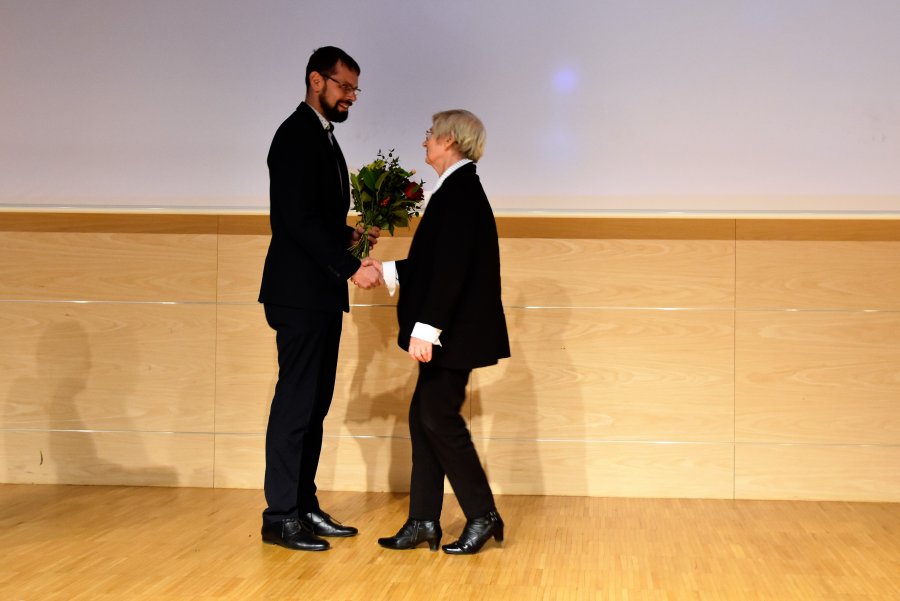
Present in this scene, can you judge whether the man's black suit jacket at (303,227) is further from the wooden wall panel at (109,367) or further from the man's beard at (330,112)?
the wooden wall panel at (109,367)

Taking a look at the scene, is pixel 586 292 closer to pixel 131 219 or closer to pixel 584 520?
pixel 584 520

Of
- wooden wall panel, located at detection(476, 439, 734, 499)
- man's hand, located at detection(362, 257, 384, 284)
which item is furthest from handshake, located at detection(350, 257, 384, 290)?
wooden wall panel, located at detection(476, 439, 734, 499)

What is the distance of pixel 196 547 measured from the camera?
10.3 feet

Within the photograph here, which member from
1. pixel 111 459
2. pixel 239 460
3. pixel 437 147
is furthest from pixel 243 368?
pixel 437 147

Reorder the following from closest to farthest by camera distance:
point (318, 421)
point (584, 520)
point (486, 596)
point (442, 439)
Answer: point (486, 596)
point (442, 439)
point (318, 421)
point (584, 520)

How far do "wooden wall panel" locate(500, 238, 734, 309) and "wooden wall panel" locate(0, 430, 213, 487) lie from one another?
147 cm

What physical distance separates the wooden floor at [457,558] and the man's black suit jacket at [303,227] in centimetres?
80

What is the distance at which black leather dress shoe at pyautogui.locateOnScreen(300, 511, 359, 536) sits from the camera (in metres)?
3.30

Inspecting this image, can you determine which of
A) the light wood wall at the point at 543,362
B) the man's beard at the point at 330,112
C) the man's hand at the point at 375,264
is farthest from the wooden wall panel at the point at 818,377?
the man's beard at the point at 330,112

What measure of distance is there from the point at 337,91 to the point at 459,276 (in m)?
0.76

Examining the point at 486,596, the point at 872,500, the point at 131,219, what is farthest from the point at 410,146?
the point at 872,500

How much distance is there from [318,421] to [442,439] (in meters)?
0.47

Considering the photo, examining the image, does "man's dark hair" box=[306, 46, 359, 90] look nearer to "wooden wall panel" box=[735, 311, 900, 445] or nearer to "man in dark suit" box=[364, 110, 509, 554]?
"man in dark suit" box=[364, 110, 509, 554]

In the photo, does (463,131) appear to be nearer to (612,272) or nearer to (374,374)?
(612,272)
